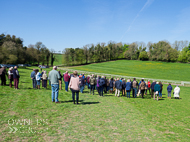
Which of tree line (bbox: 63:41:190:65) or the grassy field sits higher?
tree line (bbox: 63:41:190:65)

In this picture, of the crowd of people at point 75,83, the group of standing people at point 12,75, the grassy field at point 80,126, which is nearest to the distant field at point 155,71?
the crowd of people at point 75,83

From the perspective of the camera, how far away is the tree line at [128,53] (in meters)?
85.9

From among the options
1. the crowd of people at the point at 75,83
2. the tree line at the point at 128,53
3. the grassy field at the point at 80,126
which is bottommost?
the grassy field at the point at 80,126

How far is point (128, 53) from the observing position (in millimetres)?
111312

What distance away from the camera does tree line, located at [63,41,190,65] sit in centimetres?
8588

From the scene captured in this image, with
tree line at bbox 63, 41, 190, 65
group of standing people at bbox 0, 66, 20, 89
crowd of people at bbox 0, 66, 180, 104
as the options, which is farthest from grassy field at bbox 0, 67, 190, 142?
tree line at bbox 63, 41, 190, 65

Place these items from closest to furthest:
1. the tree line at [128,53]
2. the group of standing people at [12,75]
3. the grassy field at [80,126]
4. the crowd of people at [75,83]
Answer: the grassy field at [80,126] → the crowd of people at [75,83] → the group of standing people at [12,75] → the tree line at [128,53]

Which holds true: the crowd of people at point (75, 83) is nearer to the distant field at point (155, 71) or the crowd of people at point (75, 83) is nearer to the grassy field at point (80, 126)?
the grassy field at point (80, 126)

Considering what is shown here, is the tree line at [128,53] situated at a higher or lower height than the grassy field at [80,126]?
higher

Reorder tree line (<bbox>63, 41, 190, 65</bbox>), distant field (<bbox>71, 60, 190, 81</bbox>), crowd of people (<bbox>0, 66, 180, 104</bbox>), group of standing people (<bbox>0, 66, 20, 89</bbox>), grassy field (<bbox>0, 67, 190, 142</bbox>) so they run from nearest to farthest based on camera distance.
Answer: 1. grassy field (<bbox>0, 67, 190, 142</bbox>)
2. crowd of people (<bbox>0, 66, 180, 104</bbox>)
3. group of standing people (<bbox>0, 66, 20, 89</bbox>)
4. distant field (<bbox>71, 60, 190, 81</bbox>)
5. tree line (<bbox>63, 41, 190, 65</bbox>)

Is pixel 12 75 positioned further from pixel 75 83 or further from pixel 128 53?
pixel 128 53

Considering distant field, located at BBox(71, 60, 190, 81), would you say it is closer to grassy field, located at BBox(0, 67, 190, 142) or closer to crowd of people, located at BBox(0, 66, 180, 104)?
crowd of people, located at BBox(0, 66, 180, 104)

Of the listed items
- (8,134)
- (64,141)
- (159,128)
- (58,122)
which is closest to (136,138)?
(159,128)

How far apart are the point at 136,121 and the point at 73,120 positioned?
10.5ft
